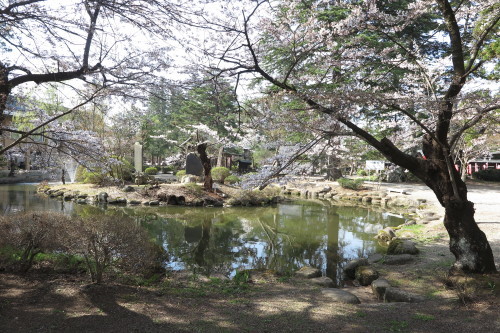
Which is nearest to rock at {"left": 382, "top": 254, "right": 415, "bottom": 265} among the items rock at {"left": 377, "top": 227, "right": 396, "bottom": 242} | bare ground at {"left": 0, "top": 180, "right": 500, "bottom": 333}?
bare ground at {"left": 0, "top": 180, "right": 500, "bottom": 333}

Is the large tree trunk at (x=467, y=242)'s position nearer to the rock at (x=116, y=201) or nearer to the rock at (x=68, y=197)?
the rock at (x=116, y=201)

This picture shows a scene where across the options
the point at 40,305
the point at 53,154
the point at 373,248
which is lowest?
the point at 373,248

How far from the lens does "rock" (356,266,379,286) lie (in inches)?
202

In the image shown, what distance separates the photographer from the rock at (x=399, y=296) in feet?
12.9

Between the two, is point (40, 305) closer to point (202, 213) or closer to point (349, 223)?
point (202, 213)

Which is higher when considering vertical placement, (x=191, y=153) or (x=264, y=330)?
(x=191, y=153)

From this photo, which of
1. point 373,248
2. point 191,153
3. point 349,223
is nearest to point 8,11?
point 373,248

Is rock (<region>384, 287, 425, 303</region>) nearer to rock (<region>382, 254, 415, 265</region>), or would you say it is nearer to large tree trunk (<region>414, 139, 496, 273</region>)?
large tree trunk (<region>414, 139, 496, 273</region>)

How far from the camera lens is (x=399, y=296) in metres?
4.09

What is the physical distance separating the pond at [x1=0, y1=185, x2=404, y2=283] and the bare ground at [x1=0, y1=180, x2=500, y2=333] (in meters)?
1.60

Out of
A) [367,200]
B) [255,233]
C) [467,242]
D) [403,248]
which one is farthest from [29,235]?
[367,200]

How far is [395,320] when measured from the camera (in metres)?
3.18

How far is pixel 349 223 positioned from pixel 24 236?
31.1 ft

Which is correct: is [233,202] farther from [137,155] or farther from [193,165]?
[137,155]
